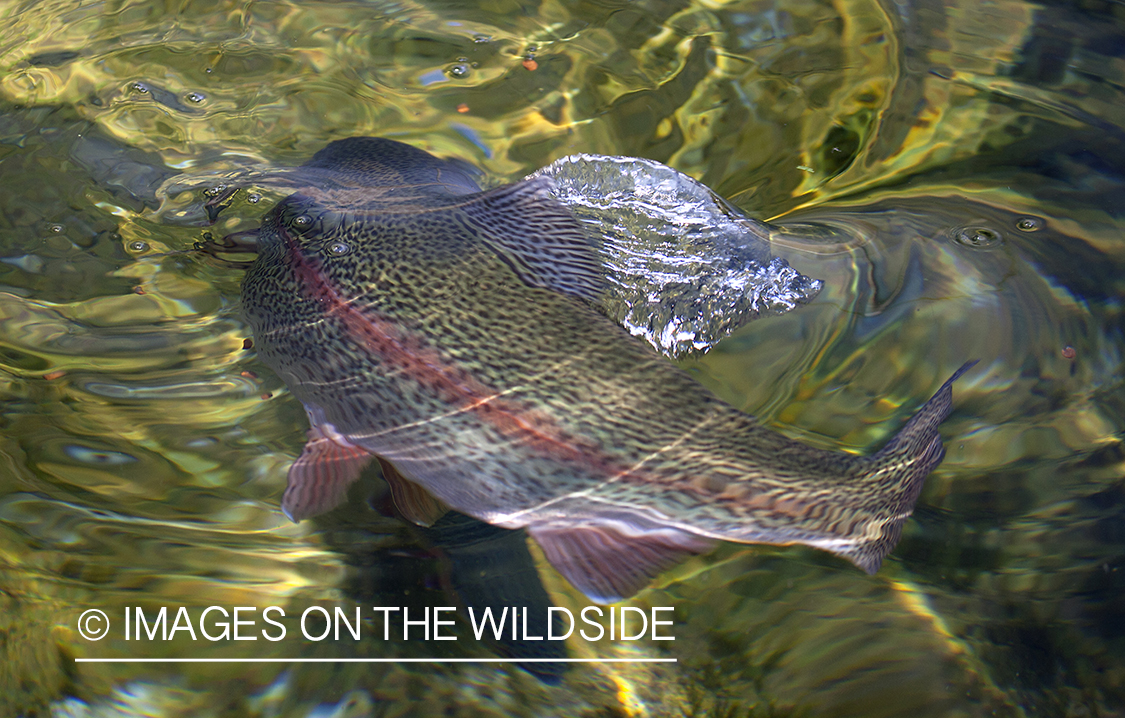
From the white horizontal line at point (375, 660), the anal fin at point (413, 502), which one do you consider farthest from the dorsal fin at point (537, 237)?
the white horizontal line at point (375, 660)

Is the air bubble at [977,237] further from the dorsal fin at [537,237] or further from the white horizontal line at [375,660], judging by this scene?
the white horizontal line at [375,660]

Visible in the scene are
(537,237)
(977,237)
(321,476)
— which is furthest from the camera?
(977,237)

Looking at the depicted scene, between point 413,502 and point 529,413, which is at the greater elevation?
point 529,413

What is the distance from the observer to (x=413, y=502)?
9.28ft

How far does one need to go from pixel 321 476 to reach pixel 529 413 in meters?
0.93

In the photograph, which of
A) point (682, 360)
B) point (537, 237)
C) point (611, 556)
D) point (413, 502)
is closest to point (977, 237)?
point (682, 360)

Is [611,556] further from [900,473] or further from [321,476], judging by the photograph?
→ [321,476]

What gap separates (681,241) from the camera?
3.40m

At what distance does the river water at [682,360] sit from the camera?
2.46 m

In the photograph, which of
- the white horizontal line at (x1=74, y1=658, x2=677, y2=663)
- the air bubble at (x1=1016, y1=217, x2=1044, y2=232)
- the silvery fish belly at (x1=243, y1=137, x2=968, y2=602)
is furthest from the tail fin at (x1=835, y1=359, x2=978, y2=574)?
the air bubble at (x1=1016, y1=217, x2=1044, y2=232)

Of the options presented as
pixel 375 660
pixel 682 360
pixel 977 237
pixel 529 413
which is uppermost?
pixel 529 413

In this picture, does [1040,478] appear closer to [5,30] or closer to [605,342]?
[605,342]

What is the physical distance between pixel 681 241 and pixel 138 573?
252 centimetres

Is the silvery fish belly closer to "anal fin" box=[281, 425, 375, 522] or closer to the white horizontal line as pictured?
"anal fin" box=[281, 425, 375, 522]
